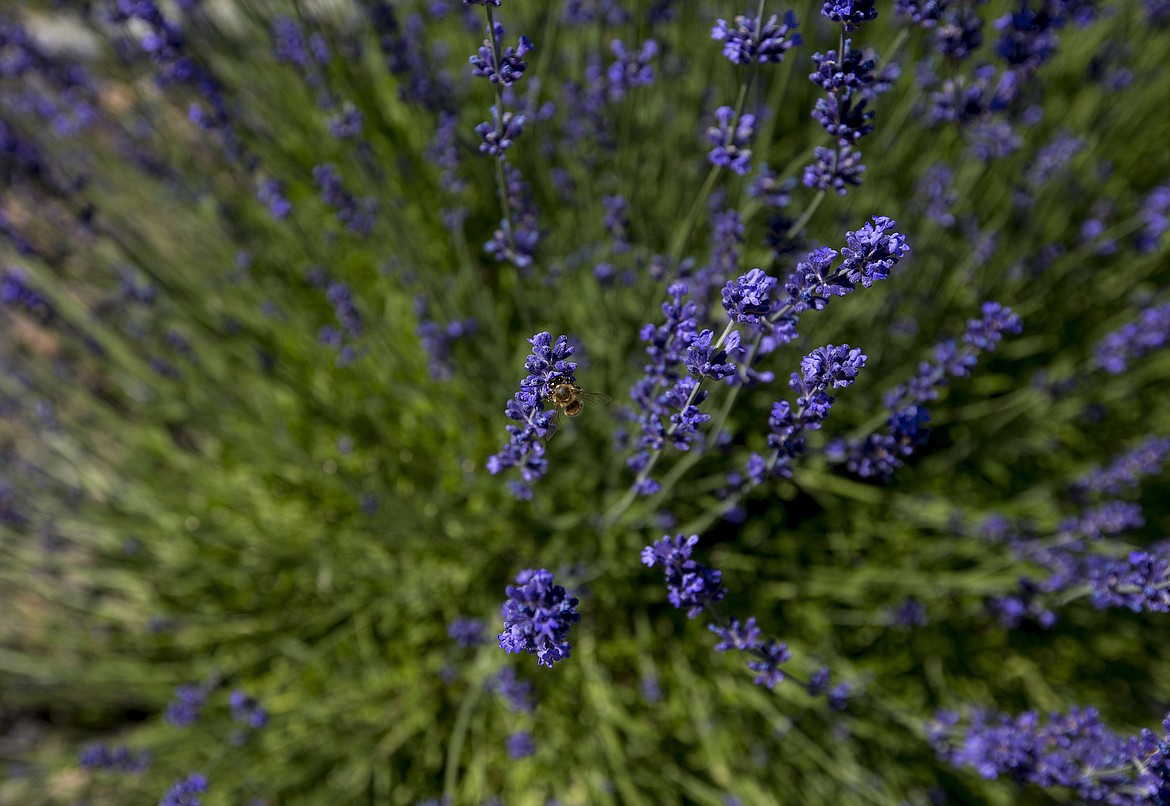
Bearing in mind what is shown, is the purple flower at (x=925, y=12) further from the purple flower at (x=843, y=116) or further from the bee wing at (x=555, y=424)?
the bee wing at (x=555, y=424)

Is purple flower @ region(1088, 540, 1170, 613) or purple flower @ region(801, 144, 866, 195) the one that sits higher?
purple flower @ region(801, 144, 866, 195)

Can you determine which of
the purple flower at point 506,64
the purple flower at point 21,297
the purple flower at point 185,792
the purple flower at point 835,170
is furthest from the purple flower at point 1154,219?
the purple flower at point 21,297

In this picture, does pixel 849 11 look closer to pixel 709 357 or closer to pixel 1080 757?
pixel 709 357

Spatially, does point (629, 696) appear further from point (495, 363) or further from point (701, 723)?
point (495, 363)

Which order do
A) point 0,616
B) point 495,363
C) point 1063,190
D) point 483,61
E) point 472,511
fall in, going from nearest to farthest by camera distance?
point 483,61 < point 495,363 < point 472,511 < point 1063,190 < point 0,616

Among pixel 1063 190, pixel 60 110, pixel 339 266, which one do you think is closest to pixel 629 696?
pixel 339 266

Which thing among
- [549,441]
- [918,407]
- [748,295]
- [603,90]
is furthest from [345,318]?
[918,407]

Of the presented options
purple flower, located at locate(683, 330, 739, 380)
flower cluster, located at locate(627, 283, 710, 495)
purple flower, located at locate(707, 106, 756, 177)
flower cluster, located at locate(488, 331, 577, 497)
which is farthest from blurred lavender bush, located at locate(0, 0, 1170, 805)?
purple flower, located at locate(683, 330, 739, 380)

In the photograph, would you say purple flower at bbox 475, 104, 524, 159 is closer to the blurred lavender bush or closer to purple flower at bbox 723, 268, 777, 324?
the blurred lavender bush
